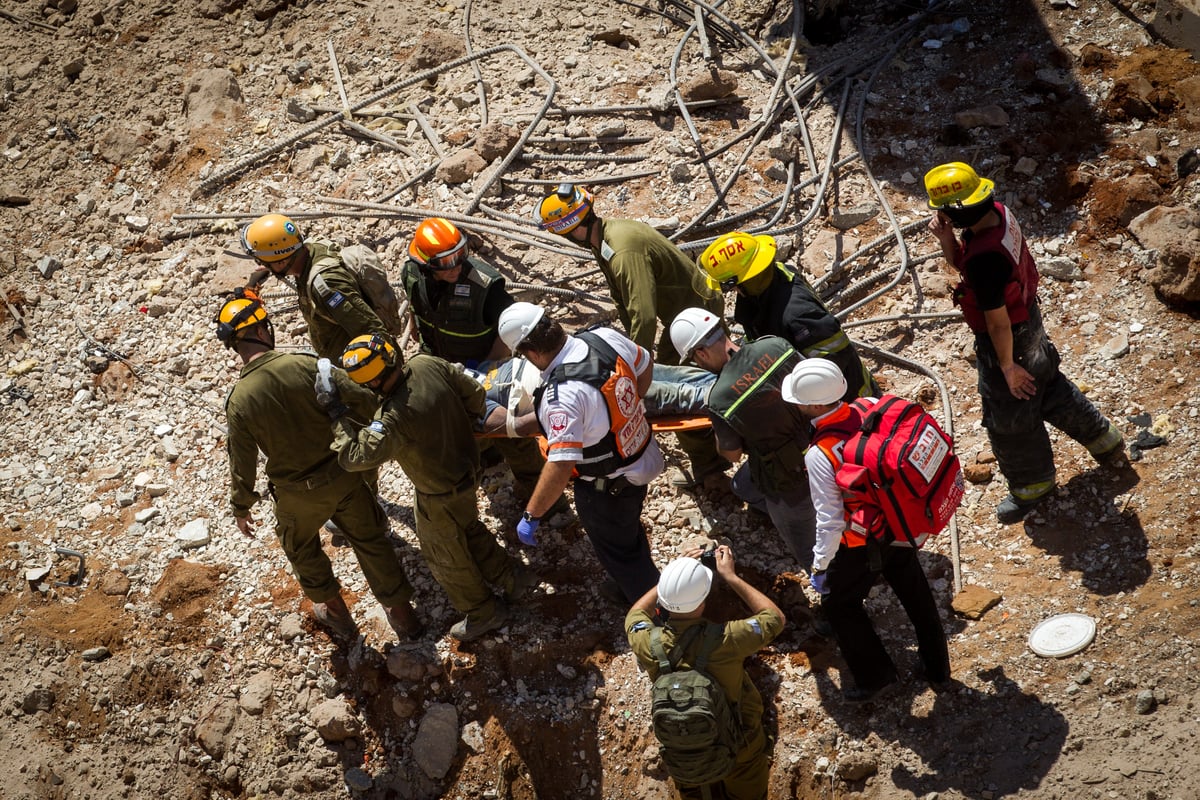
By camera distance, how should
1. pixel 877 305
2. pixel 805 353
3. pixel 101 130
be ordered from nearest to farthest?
1. pixel 805 353
2. pixel 877 305
3. pixel 101 130

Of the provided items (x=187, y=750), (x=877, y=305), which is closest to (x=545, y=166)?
(x=877, y=305)

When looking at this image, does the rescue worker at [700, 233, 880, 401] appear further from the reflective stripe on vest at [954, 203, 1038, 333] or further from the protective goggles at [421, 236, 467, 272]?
the protective goggles at [421, 236, 467, 272]

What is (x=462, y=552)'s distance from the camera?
513 centimetres

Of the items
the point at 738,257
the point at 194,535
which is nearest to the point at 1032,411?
the point at 738,257

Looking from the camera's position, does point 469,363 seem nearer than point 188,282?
Yes

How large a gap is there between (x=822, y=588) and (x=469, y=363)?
256 centimetres

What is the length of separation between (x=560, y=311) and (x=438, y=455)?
→ 2.43 meters

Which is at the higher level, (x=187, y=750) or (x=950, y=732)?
(x=950, y=732)

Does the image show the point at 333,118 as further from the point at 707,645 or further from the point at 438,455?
the point at 707,645

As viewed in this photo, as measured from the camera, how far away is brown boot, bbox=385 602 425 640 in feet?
18.1

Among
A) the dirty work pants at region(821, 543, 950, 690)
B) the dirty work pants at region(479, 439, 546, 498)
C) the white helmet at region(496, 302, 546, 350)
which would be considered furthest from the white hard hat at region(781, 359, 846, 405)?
the dirty work pants at region(479, 439, 546, 498)

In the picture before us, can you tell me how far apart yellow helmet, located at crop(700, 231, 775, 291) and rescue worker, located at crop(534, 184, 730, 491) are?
0.59 m

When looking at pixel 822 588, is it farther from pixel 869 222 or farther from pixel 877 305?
pixel 869 222

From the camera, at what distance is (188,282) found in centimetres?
783
